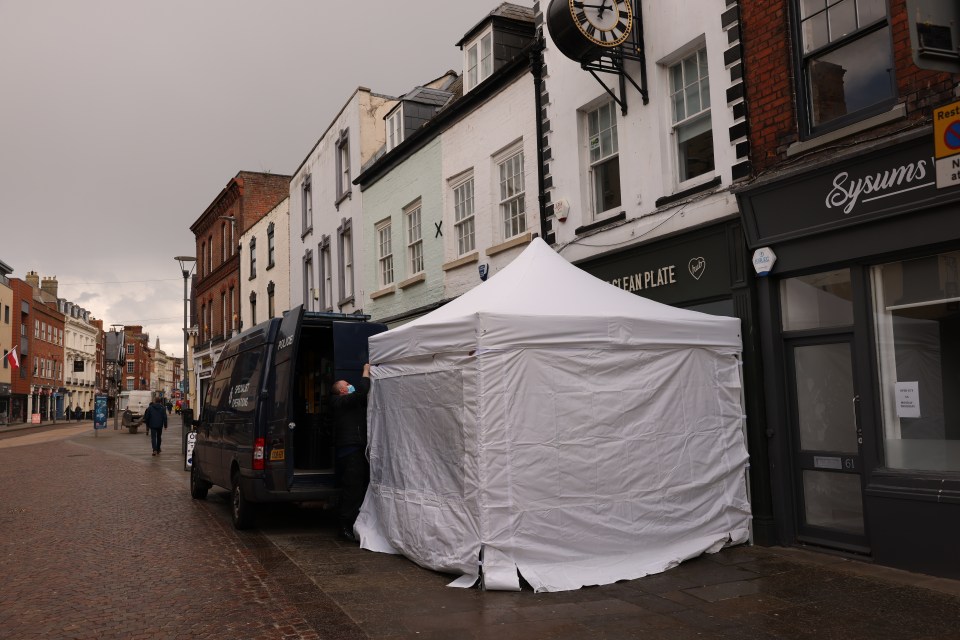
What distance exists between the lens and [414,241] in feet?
54.2

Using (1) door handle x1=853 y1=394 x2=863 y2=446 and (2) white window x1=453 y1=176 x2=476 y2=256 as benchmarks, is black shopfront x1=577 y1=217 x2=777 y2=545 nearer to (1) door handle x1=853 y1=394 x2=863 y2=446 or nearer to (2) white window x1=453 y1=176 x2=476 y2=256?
(1) door handle x1=853 y1=394 x2=863 y2=446

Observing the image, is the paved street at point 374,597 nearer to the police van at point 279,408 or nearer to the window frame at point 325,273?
the police van at point 279,408

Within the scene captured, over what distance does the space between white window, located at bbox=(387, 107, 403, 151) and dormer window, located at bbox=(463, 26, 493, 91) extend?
326 cm

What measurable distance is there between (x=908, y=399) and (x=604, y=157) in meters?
5.30

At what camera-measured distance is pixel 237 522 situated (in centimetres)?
969

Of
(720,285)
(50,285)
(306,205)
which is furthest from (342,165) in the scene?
(50,285)

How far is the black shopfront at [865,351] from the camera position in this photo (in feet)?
21.3

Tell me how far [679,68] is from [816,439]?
4.74 meters

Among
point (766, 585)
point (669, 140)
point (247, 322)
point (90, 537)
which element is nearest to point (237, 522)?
point (90, 537)

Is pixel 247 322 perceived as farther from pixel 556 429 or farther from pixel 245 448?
pixel 556 429

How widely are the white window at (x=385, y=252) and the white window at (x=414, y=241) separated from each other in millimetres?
910

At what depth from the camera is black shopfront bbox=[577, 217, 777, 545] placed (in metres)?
7.98

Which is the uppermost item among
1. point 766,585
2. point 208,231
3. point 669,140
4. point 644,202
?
point 208,231

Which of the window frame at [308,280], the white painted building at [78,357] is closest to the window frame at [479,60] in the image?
the window frame at [308,280]
